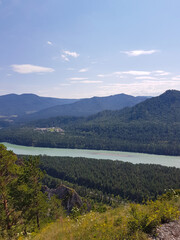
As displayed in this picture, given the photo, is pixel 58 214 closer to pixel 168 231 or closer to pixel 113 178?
pixel 168 231

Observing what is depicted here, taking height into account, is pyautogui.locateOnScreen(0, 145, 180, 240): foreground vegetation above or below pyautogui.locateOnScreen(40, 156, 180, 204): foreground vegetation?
above

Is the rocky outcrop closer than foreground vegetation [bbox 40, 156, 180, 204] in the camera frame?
Yes

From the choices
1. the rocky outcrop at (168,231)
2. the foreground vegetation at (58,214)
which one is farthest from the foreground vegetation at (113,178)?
the rocky outcrop at (168,231)

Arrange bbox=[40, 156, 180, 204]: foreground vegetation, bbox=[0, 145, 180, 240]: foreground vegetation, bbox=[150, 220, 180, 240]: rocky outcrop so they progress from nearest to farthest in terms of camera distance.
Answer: bbox=[150, 220, 180, 240]: rocky outcrop < bbox=[0, 145, 180, 240]: foreground vegetation < bbox=[40, 156, 180, 204]: foreground vegetation

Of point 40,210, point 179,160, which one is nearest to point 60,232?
point 40,210

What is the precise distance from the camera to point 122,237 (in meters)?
7.34

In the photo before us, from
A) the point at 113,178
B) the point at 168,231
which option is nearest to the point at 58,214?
the point at 168,231

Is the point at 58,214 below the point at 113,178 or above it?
above

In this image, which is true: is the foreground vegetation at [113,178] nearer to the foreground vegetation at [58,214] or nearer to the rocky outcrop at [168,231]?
the foreground vegetation at [58,214]

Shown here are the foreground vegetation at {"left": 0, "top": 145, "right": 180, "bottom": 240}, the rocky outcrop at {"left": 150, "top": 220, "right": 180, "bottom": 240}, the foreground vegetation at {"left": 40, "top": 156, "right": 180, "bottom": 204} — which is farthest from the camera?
the foreground vegetation at {"left": 40, "top": 156, "right": 180, "bottom": 204}

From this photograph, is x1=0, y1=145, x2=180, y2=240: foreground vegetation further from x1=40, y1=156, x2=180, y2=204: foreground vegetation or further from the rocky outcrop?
x1=40, y1=156, x2=180, y2=204: foreground vegetation

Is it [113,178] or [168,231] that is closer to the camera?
[168,231]

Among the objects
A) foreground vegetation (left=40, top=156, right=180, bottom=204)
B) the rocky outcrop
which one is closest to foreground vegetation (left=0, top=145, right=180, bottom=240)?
the rocky outcrop

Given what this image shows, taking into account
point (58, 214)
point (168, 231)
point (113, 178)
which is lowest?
point (113, 178)
